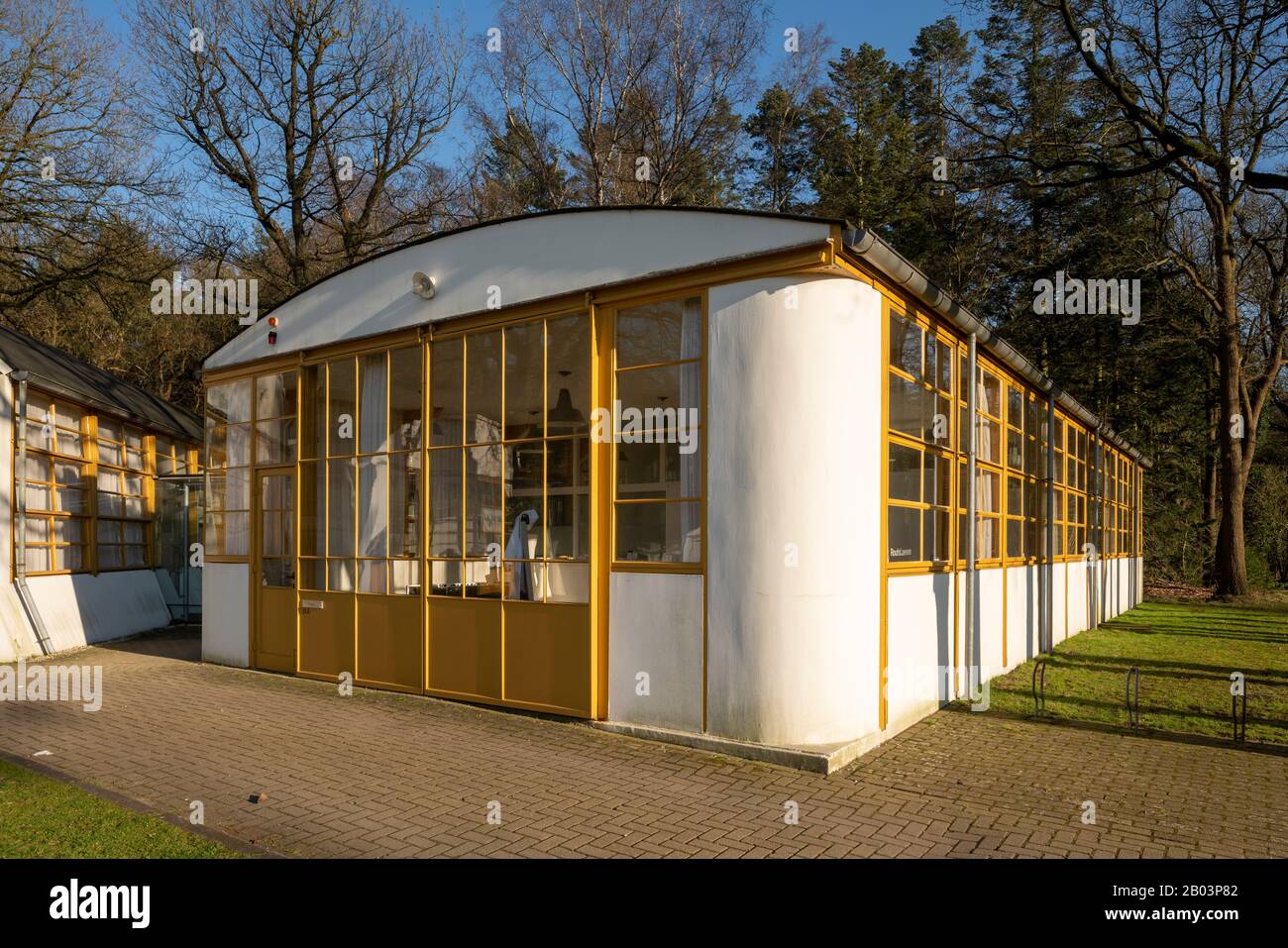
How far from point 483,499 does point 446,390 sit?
1286mm

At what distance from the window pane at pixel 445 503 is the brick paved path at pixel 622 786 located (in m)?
1.54

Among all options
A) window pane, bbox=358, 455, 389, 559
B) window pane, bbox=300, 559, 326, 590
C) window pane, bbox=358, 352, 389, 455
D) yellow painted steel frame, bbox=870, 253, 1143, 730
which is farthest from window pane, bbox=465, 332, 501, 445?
yellow painted steel frame, bbox=870, 253, 1143, 730

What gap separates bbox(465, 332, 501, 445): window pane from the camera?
9.26 m

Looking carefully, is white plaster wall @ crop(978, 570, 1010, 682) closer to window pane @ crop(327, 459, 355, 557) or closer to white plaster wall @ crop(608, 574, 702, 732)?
white plaster wall @ crop(608, 574, 702, 732)

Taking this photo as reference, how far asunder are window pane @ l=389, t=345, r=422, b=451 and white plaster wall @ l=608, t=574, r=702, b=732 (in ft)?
10.6

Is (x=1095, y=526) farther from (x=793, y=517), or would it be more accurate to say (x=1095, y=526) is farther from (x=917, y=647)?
(x=793, y=517)

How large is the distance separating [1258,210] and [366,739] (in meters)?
26.7

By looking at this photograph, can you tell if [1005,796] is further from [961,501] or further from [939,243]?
[939,243]

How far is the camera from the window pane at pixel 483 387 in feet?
30.4

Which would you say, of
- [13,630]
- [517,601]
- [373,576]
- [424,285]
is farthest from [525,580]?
[13,630]

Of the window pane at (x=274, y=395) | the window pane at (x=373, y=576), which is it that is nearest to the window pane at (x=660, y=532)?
the window pane at (x=373, y=576)

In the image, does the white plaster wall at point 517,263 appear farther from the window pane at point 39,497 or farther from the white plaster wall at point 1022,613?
the white plaster wall at point 1022,613
